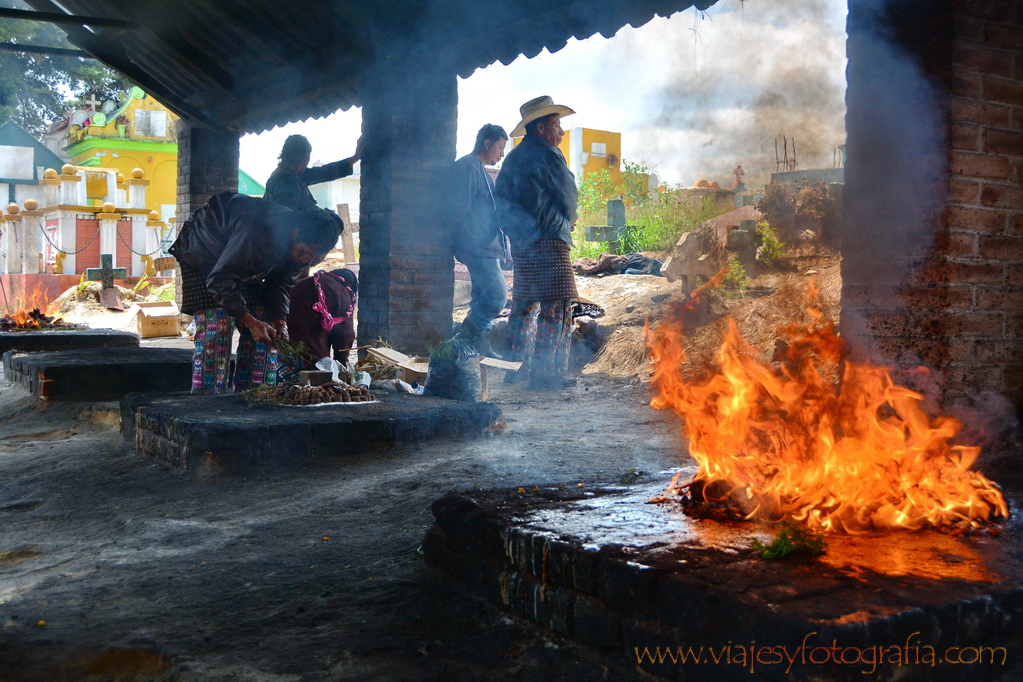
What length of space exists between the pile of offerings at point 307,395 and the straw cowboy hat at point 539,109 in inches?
109

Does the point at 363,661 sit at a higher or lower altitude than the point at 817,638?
lower

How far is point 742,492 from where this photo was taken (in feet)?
7.97

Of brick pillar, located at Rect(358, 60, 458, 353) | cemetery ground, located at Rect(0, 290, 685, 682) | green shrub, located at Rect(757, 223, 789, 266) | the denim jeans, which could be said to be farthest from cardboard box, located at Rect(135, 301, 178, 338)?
green shrub, located at Rect(757, 223, 789, 266)

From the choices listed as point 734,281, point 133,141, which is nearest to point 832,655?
point 734,281

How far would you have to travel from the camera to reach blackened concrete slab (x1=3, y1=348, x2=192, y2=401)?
6125mm

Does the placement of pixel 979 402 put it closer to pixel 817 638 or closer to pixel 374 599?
pixel 817 638

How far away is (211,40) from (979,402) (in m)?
7.95

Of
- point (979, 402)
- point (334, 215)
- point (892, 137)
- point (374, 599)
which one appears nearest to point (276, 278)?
point (334, 215)

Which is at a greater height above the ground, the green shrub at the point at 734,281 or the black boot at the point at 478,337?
the green shrub at the point at 734,281

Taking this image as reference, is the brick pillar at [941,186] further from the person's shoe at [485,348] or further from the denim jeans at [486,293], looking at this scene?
the person's shoe at [485,348]

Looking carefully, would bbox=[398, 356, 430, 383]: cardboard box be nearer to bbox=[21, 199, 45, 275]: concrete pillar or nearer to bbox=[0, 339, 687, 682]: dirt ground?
bbox=[0, 339, 687, 682]: dirt ground

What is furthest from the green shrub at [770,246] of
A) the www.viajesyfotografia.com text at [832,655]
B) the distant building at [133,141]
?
the distant building at [133,141]

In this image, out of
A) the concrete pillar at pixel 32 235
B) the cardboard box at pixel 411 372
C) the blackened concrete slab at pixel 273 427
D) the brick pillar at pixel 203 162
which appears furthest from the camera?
the concrete pillar at pixel 32 235

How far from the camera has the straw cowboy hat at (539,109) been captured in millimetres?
6363
